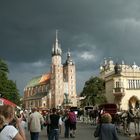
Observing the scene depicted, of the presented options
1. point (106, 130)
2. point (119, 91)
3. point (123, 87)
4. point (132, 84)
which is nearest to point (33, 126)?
point (106, 130)

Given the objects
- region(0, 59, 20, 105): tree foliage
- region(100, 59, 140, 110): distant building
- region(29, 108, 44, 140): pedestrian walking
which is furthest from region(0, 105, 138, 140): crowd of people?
region(100, 59, 140, 110): distant building

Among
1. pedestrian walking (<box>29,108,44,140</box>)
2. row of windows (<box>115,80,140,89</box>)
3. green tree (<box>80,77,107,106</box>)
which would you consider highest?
row of windows (<box>115,80,140,89</box>)

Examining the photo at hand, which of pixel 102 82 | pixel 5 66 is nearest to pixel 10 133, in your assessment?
pixel 5 66

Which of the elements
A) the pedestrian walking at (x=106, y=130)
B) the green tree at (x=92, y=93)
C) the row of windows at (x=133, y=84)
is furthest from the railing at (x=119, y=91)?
the pedestrian walking at (x=106, y=130)

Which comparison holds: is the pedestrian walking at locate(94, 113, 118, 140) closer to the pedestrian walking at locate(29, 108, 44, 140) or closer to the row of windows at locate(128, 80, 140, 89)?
the pedestrian walking at locate(29, 108, 44, 140)

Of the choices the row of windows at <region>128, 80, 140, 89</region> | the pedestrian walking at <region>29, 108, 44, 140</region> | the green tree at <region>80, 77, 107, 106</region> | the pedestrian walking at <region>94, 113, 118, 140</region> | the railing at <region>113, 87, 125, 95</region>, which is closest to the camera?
the pedestrian walking at <region>94, 113, 118, 140</region>

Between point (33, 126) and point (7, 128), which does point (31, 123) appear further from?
point (7, 128)

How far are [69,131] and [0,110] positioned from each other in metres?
22.1

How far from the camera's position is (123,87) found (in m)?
110

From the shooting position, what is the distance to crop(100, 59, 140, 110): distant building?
109 meters

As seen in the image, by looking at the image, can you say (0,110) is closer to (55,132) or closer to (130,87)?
(55,132)

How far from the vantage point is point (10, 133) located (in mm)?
7262

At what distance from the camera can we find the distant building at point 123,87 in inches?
4281

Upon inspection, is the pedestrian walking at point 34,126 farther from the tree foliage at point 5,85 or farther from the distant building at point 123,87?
the distant building at point 123,87
